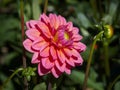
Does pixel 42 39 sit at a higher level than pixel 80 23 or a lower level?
higher

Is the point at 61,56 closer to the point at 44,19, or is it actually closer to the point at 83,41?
the point at 44,19

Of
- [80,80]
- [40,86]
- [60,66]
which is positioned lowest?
[80,80]

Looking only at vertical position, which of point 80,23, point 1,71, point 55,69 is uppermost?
point 55,69

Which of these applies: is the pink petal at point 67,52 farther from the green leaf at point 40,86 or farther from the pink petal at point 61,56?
the green leaf at point 40,86

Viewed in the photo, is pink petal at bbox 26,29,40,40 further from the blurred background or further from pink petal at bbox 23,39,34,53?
the blurred background

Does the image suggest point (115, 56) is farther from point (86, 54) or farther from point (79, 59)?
point (79, 59)

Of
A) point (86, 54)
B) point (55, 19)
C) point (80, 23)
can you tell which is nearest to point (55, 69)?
point (55, 19)

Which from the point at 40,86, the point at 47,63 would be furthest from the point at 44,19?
the point at 40,86
